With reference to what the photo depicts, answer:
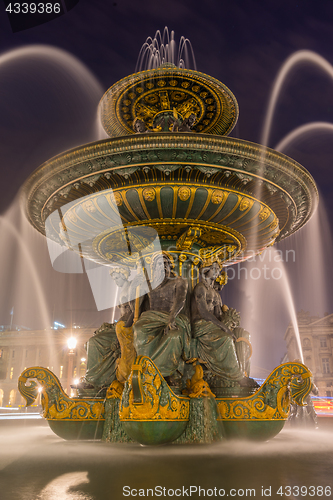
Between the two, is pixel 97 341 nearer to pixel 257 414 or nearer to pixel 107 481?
pixel 257 414

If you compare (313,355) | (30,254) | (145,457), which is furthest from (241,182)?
(313,355)

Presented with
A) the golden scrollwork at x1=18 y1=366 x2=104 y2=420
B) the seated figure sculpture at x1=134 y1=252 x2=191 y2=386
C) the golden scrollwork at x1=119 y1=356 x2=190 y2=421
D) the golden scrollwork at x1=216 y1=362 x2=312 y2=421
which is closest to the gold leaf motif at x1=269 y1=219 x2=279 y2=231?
the seated figure sculpture at x1=134 y1=252 x2=191 y2=386

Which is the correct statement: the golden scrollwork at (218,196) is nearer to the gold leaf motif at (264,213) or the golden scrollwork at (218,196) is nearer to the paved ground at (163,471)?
the gold leaf motif at (264,213)

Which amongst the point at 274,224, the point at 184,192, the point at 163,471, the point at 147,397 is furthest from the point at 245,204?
the point at 163,471

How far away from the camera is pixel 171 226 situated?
5.80 m

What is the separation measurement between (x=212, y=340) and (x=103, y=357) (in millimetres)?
1708

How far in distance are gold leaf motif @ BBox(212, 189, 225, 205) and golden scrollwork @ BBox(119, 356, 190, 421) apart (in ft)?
7.50

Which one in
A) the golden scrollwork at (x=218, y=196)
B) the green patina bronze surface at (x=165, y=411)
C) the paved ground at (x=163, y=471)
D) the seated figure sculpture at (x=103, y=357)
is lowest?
the paved ground at (x=163, y=471)

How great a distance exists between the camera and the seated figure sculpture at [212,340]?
5.25 metres

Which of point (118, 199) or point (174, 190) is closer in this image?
point (174, 190)

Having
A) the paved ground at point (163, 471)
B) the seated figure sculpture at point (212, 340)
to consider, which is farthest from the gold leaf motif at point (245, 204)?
the paved ground at point (163, 471)

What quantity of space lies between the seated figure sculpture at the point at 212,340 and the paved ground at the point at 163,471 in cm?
108

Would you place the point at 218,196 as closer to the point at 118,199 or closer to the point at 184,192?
the point at 184,192

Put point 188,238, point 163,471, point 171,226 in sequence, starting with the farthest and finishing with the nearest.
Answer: point 188,238
point 171,226
point 163,471
